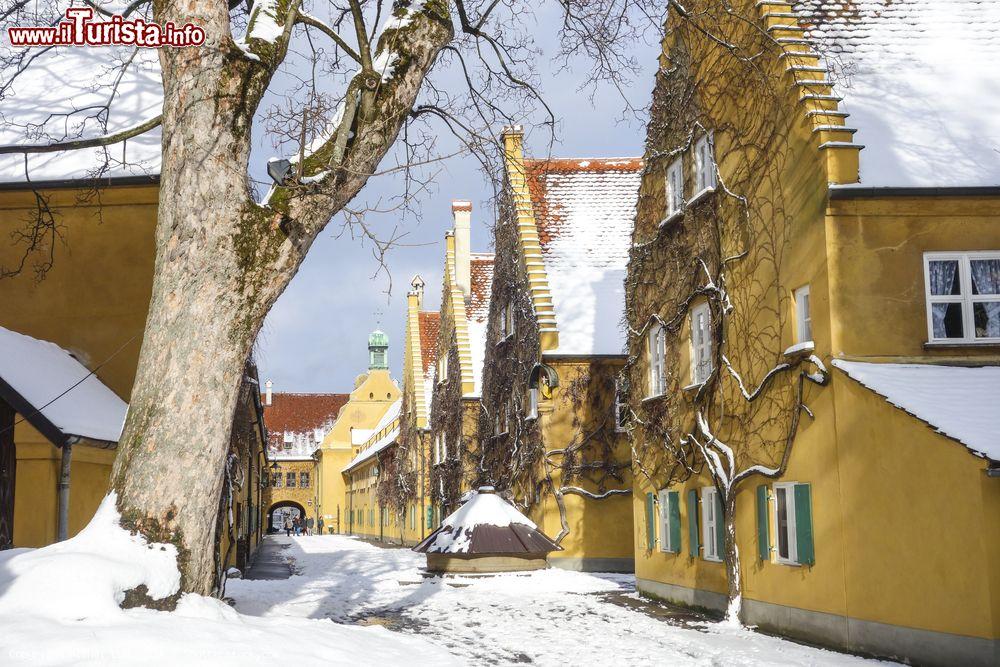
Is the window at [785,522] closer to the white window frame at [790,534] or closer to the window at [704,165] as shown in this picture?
the white window frame at [790,534]

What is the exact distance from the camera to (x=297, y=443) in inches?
3885

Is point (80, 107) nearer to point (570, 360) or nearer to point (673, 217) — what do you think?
point (673, 217)

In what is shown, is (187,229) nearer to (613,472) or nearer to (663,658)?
(663,658)

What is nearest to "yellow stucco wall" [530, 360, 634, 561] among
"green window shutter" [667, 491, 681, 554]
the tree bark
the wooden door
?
"green window shutter" [667, 491, 681, 554]

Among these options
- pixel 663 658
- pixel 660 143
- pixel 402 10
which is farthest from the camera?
pixel 660 143

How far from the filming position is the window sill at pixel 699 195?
58.3ft

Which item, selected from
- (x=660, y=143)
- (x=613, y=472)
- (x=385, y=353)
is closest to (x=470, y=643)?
(x=660, y=143)

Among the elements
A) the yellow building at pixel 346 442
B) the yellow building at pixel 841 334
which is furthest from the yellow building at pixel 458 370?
the yellow building at pixel 346 442

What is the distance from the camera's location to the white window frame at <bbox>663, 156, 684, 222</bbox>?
19656mm

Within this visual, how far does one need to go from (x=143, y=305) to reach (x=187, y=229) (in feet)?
30.8

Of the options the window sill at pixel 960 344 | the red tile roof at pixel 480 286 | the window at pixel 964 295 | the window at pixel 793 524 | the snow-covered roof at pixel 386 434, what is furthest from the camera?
the snow-covered roof at pixel 386 434

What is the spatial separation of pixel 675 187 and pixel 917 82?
5.46 m

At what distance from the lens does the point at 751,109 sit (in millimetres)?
16344

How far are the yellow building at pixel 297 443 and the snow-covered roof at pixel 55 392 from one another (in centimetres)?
7400
